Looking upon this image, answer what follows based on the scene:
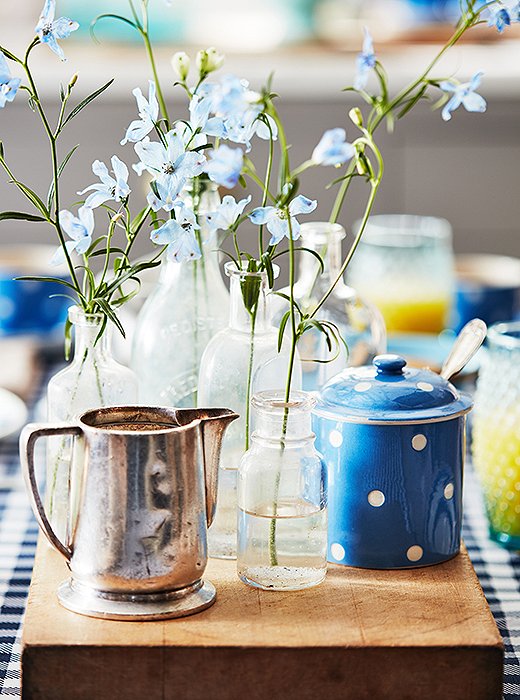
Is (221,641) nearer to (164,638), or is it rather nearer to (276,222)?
(164,638)

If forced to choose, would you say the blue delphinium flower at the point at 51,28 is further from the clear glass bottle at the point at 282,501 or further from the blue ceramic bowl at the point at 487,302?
the blue ceramic bowl at the point at 487,302

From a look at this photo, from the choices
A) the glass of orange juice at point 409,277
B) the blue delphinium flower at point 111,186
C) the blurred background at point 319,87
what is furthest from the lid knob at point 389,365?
the blurred background at point 319,87

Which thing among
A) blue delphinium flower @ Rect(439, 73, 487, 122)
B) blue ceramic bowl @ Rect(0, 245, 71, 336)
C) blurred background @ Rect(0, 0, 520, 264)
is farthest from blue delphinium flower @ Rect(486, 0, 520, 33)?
blurred background @ Rect(0, 0, 520, 264)

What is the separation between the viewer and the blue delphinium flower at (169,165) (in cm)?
75

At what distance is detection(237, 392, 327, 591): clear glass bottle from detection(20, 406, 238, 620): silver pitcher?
4cm

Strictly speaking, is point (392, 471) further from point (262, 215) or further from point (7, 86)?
point (7, 86)

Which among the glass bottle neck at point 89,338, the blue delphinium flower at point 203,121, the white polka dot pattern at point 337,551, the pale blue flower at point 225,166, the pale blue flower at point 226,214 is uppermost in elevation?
the blue delphinium flower at point 203,121

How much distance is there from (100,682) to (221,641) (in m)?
0.08

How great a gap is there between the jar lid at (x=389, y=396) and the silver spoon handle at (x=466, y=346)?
0.12 feet

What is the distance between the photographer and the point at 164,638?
28.2 inches

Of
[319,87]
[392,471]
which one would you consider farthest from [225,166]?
[319,87]

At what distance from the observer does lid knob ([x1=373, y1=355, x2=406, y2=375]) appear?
2.88 feet

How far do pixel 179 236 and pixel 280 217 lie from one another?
2.7 inches

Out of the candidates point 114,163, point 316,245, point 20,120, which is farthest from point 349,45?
point 114,163
